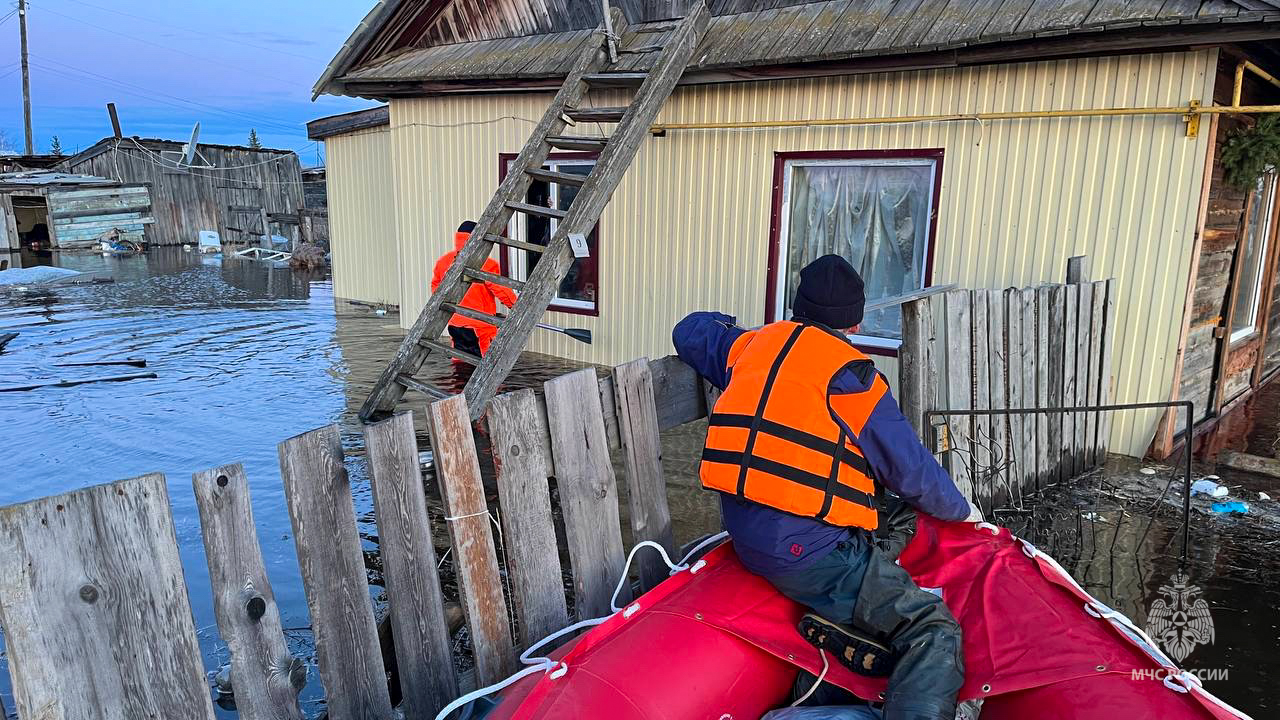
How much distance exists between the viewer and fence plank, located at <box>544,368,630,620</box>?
118 inches

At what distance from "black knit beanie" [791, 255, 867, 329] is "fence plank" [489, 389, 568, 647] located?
1.02 metres

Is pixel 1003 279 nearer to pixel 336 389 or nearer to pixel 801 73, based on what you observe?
pixel 801 73

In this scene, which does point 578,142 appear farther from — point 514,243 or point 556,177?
point 514,243

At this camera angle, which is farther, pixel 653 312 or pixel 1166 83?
pixel 653 312

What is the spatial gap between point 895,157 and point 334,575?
562cm

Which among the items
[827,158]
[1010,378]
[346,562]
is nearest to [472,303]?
[827,158]

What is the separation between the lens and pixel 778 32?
6.93 metres

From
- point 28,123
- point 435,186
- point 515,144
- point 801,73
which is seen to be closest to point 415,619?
point 801,73

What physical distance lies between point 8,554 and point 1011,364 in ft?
16.4

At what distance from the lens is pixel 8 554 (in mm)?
1791

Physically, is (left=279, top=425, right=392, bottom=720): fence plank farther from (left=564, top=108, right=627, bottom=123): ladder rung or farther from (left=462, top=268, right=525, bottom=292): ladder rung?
(left=564, top=108, right=627, bottom=123): ladder rung

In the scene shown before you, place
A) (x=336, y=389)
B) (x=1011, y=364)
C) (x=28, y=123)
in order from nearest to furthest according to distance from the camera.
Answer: (x=1011, y=364) < (x=336, y=389) < (x=28, y=123)

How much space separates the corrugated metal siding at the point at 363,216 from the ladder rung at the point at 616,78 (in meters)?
6.06

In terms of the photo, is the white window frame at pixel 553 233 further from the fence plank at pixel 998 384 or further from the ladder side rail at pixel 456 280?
the fence plank at pixel 998 384
